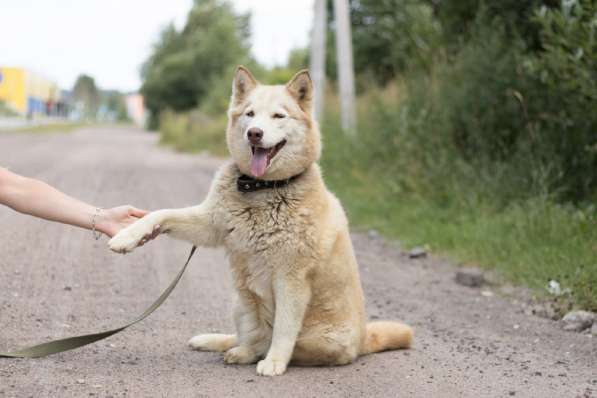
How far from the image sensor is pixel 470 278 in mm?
7207

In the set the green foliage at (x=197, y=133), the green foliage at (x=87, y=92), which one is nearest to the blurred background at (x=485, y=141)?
the green foliage at (x=197, y=133)

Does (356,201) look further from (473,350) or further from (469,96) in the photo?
(473,350)

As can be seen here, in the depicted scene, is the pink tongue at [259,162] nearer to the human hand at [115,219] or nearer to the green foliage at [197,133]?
the human hand at [115,219]

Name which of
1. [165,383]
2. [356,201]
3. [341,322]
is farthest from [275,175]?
[356,201]

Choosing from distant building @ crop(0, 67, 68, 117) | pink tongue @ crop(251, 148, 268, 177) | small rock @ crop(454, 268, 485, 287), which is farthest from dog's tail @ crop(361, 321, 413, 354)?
distant building @ crop(0, 67, 68, 117)

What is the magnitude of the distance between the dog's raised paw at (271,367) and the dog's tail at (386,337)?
2.35ft

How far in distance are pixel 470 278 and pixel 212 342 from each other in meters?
3.36

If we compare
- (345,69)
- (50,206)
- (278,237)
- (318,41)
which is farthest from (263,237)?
(318,41)

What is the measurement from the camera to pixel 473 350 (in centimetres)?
492

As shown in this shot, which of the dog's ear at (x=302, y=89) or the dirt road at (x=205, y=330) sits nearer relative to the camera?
the dirt road at (x=205, y=330)

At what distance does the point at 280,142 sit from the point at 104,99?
17589cm

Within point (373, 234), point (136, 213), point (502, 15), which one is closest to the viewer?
point (136, 213)

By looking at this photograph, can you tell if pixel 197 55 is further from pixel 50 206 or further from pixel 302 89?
pixel 50 206

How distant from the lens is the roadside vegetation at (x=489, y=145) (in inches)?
313
